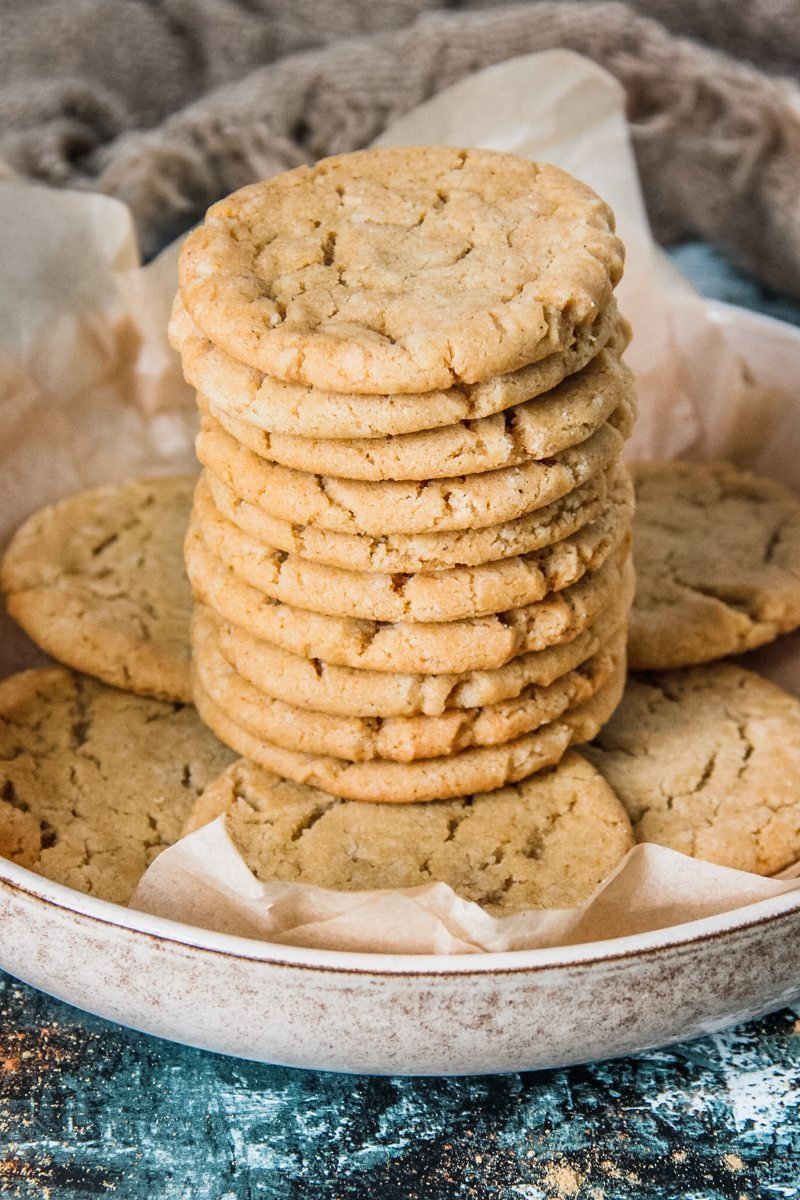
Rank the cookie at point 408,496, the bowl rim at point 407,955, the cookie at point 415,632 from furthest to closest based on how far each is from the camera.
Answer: the cookie at point 415,632 → the cookie at point 408,496 → the bowl rim at point 407,955

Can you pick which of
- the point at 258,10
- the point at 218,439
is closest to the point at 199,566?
the point at 218,439

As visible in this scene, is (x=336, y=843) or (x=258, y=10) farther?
(x=258, y=10)

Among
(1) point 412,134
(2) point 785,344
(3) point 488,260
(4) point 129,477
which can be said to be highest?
(3) point 488,260

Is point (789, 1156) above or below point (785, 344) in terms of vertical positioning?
below

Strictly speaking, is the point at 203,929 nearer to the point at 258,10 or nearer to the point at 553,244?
the point at 553,244

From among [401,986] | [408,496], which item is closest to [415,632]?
[408,496]

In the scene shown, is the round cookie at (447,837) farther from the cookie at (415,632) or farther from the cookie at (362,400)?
the cookie at (362,400)

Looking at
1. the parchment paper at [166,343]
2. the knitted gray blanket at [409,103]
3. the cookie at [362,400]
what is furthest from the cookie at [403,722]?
the knitted gray blanket at [409,103]
